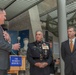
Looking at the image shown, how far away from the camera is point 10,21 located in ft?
29.5

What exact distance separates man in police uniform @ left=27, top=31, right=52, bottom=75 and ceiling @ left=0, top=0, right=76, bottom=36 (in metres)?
2.44

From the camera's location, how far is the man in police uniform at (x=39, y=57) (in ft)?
14.0

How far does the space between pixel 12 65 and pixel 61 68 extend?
3.77 ft

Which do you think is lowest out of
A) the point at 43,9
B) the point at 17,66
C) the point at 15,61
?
the point at 17,66

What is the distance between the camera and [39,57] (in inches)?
170

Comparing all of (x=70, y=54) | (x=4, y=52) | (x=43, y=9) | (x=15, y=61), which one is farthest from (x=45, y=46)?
(x=43, y=9)

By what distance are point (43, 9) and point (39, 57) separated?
484 centimetres

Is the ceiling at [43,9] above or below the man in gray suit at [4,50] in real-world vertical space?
above

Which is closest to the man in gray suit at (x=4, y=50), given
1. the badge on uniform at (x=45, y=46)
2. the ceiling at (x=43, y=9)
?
the badge on uniform at (x=45, y=46)

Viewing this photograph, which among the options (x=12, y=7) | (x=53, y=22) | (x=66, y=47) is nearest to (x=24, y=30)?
(x=12, y=7)

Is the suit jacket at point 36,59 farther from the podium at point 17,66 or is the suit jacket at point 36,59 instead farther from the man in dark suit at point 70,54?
the podium at point 17,66

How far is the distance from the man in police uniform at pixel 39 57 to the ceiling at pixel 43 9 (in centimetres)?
244

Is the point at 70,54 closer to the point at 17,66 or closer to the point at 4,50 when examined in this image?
the point at 4,50

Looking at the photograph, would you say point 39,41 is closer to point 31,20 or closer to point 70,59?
point 70,59
